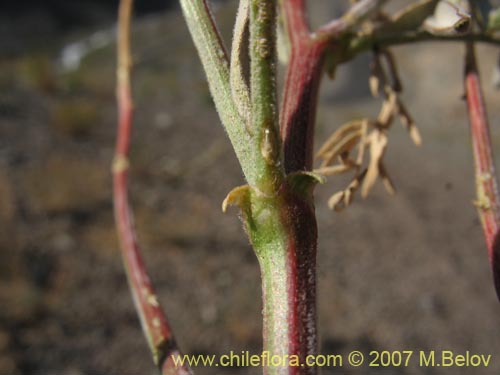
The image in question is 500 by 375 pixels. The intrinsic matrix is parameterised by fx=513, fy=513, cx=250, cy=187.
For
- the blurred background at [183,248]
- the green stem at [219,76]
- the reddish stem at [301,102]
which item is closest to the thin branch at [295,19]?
the reddish stem at [301,102]

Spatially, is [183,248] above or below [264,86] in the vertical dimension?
below

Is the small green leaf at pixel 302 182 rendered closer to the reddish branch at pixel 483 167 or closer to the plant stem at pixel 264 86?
the plant stem at pixel 264 86

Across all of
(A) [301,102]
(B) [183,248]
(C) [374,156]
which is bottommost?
(B) [183,248]

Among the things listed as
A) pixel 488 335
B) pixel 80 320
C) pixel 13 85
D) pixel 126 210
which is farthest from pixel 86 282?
pixel 13 85

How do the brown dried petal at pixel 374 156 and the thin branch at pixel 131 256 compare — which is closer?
the thin branch at pixel 131 256

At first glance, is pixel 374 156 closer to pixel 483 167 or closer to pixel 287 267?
pixel 483 167

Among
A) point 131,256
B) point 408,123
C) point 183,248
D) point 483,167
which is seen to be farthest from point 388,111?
point 183,248
